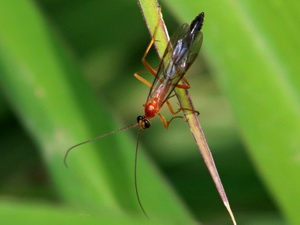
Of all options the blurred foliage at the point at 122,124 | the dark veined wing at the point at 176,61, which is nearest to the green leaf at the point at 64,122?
the blurred foliage at the point at 122,124

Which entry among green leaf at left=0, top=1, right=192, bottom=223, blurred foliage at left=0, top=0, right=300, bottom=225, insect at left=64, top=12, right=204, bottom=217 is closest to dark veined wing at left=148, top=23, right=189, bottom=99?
insect at left=64, top=12, right=204, bottom=217

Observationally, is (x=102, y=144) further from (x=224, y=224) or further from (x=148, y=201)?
(x=224, y=224)

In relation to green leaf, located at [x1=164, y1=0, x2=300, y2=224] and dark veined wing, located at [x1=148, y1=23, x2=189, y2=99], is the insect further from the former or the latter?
green leaf, located at [x1=164, y1=0, x2=300, y2=224]

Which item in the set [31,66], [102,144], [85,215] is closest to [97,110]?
[102,144]

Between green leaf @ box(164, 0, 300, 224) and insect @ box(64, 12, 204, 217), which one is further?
insect @ box(64, 12, 204, 217)

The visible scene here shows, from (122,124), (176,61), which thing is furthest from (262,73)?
(122,124)

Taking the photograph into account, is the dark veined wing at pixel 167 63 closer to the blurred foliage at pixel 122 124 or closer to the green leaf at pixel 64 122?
A: the blurred foliage at pixel 122 124

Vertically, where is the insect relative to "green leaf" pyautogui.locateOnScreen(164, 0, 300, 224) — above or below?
above
